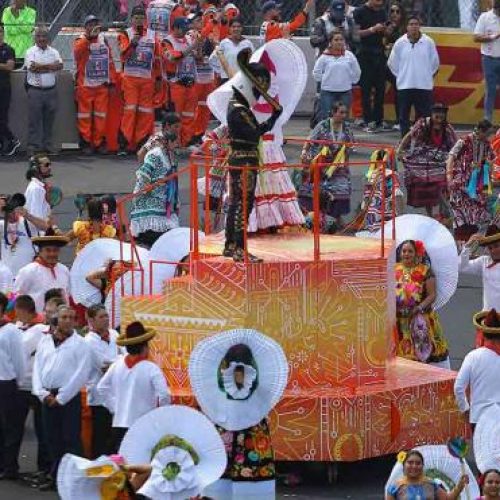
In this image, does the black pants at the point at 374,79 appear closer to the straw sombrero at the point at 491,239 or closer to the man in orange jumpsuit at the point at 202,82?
the man in orange jumpsuit at the point at 202,82

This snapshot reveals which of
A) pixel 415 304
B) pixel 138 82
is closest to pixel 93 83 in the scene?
pixel 138 82

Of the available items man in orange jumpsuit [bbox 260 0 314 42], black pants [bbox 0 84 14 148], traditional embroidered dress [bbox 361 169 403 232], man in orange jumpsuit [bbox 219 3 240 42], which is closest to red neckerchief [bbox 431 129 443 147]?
traditional embroidered dress [bbox 361 169 403 232]

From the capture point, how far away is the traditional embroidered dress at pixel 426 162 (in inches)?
933

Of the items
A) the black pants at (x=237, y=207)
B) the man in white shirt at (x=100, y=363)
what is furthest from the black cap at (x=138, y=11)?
the man in white shirt at (x=100, y=363)

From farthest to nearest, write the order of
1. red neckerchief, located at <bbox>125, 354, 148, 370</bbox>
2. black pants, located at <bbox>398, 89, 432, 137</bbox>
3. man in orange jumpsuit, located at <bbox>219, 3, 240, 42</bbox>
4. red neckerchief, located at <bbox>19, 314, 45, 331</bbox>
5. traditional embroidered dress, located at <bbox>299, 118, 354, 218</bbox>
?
man in orange jumpsuit, located at <bbox>219, 3, 240, 42</bbox> < black pants, located at <bbox>398, 89, 432, 137</bbox> < traditional embroidered dress, located at <bbox>299, 118, 354, 218</bbox> < red neckerchief, located at <bbox>19, 314, 45, 331</bbox> < red neckerchief, located at <bbox>125, 354, 148, 370</bbox>

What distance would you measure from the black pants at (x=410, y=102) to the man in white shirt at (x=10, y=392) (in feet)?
39.9

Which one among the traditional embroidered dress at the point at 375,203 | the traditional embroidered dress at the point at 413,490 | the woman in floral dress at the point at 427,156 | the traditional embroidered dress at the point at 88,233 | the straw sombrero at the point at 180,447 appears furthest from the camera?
the woman in floral dress at the point at 427,156

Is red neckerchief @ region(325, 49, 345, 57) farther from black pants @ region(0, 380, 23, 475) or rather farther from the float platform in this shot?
black pants @ region(0, 380, 23, 475)

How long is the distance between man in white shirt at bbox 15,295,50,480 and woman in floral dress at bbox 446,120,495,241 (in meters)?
7.14

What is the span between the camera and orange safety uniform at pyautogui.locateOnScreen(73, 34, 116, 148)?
2817 centimetres

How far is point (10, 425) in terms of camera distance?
55.6 feet

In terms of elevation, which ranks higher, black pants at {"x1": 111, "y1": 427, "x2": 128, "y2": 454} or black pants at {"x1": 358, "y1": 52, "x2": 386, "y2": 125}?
black pants at {"x1": 358, "y1": 52, "x2": 386, "y2": 125}

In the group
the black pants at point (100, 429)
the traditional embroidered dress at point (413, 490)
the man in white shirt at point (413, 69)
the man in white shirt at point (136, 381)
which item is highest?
the man in white shirt at point (413, 69)

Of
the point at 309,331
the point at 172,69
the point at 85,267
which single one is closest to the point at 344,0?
the point at 172,69
